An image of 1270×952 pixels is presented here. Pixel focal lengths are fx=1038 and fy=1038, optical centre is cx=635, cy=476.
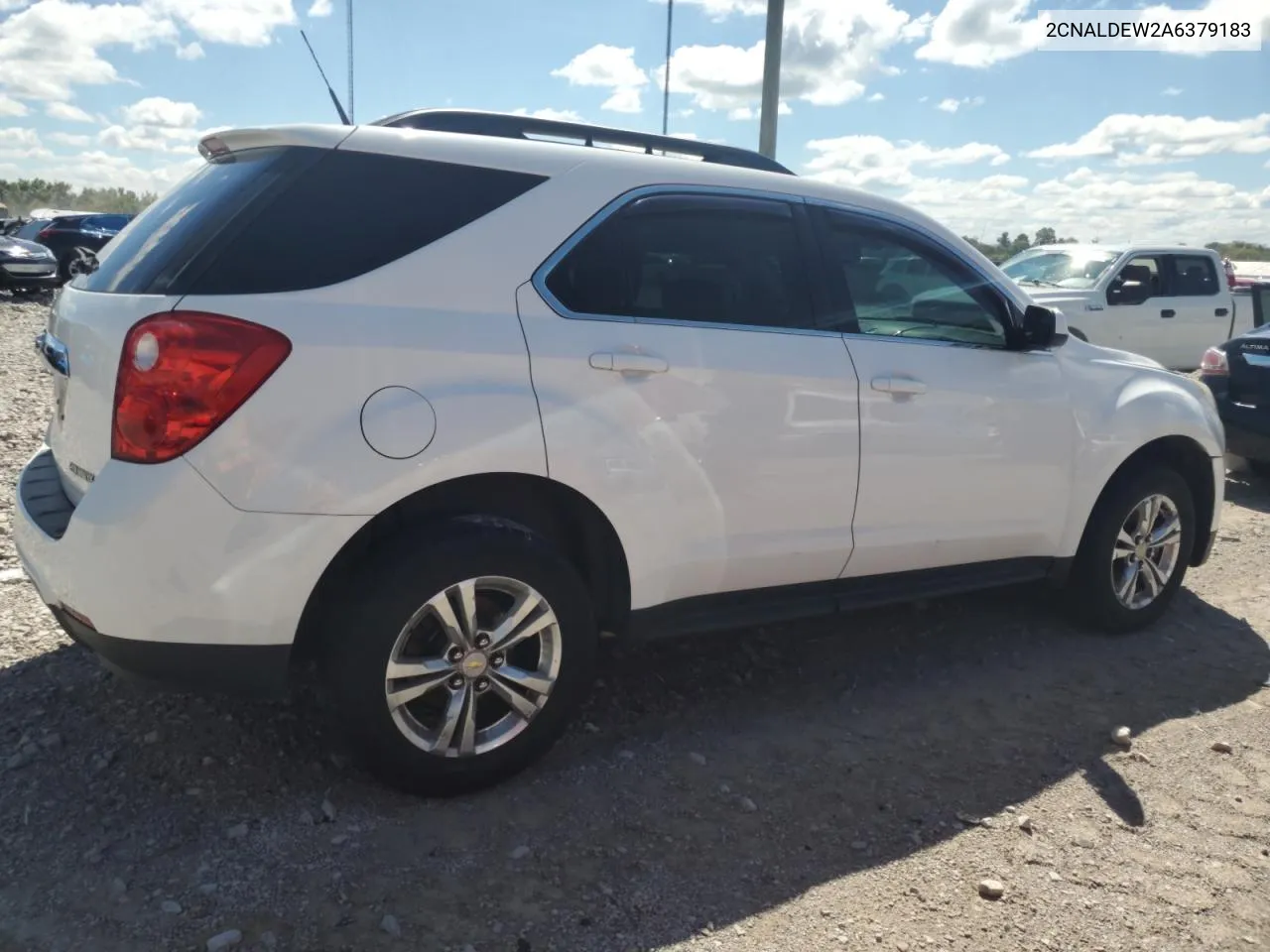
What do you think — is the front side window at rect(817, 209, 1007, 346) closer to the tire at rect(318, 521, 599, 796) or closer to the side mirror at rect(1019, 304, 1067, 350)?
the side mirror at rect(1019, 304, 1067, 350)

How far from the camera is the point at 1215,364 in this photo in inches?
303

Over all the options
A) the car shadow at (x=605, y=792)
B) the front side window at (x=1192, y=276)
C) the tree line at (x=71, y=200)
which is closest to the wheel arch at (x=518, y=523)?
the car shadow at (x=605, y=792)

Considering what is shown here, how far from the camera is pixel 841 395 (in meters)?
3.41

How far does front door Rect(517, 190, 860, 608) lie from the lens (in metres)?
2.93

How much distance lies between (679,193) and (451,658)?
1.59 meters

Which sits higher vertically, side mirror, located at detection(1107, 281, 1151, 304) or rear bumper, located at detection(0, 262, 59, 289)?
side mirror, located at detection(1107, 281, 1151, 304)

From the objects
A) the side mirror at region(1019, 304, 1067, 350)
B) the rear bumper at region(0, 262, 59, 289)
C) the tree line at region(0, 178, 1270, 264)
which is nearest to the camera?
the side mirror at region(1019, 304, 1067, 350)

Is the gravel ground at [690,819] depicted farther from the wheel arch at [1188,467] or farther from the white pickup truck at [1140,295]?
the white pickup truck at [1140,295]

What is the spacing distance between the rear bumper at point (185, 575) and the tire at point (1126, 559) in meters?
3.20

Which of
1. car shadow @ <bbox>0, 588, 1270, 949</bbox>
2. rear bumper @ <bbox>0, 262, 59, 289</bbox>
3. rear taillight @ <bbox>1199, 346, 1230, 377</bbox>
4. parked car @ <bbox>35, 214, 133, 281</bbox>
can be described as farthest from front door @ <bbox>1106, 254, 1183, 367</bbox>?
parked car @ <bbox>35, 214, 133, 281</bbox>

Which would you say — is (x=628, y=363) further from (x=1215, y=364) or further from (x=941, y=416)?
(x=1215, y=364)

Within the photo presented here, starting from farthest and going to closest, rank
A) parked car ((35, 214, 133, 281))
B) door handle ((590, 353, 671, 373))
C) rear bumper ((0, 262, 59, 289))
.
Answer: parked car ((35, 214, 133, 281))
rear bumper ((0, 262, 59, 289))
door handle ((590, 353, 671, 373))

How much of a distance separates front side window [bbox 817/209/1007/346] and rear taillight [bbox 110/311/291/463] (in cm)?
191

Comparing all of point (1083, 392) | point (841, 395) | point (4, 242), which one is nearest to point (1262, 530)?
point (1083, 392)
